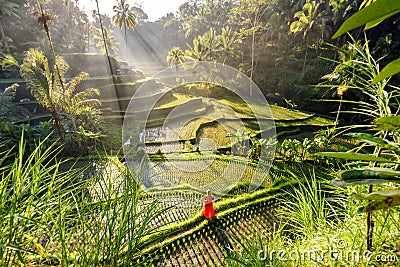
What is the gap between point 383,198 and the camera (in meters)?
0.47

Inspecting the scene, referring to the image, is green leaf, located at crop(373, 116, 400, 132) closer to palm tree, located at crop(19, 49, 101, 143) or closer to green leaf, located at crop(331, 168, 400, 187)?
green leaf, located at crop(331, 168, 400, 187)

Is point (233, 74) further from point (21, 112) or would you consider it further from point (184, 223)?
point (184, 223)

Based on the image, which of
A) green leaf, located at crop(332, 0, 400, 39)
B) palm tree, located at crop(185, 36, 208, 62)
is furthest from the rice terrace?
palm tree, located at crop(185, 36, 208, 62)

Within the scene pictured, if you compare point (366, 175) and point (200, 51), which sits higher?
point (200, 51)

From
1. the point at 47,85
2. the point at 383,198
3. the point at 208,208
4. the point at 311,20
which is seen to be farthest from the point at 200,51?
the point at 383,198

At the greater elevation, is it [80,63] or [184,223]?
[80,63]

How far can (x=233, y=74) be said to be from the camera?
Answer: 14.6 meters

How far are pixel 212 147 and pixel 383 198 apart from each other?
6389 mm

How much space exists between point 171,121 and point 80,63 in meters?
8.64

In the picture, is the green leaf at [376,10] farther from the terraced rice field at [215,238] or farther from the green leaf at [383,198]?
the terraced rice field at [215,238]

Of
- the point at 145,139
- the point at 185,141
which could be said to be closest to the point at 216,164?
the point at 185,141

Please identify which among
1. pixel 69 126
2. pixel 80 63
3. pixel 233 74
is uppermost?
pixel 80 63

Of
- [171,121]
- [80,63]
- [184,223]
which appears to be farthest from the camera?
[80,63]

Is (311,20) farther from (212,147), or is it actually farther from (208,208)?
(208,208)
